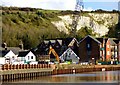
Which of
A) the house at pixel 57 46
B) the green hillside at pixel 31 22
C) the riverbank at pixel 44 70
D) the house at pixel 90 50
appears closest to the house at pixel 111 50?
the house at pixel 90 50

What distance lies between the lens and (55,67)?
65000 mm

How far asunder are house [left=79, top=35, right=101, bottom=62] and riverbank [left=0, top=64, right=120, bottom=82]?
21.4 ft

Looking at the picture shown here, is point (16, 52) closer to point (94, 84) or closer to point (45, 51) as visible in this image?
point (45, 51)

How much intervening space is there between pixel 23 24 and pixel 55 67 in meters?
81.6

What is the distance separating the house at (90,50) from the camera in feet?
276

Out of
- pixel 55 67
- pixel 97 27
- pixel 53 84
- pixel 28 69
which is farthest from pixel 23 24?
pixel 53 84

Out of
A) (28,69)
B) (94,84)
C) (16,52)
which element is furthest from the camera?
(16,52)

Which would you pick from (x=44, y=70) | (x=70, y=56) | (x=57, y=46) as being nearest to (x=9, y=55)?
(x=44, y=70)

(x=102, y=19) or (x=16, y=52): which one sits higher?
(x=102, y=19)

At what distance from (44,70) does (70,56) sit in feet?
80.4

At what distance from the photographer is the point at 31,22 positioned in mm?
151500

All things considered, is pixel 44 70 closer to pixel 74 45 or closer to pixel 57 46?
pixel 57 46

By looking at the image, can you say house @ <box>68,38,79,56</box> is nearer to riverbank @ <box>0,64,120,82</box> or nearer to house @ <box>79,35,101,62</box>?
house @ <box>79,35,101,62</box>

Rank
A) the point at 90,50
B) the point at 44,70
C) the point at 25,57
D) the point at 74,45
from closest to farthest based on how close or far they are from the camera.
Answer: the point at 44,70
the point at 25,57
the point at 90,50
the point at 74,45
